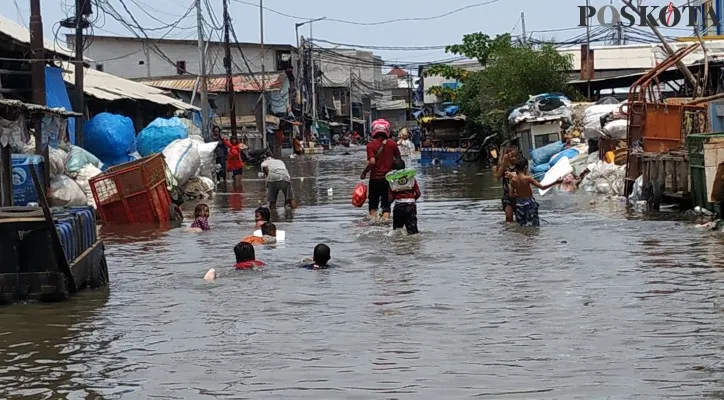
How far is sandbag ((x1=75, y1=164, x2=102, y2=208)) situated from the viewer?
2176 centimetres

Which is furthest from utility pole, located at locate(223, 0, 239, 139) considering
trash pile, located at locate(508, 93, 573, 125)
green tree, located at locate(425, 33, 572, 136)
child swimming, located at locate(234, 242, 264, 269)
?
child swimming, located at locate(234, 242, 264, 269)

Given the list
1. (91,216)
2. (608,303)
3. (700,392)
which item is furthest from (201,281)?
(700,392)

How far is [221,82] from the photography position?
2477 inches

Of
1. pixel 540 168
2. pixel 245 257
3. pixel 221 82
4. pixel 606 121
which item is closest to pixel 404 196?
pixel 245 257

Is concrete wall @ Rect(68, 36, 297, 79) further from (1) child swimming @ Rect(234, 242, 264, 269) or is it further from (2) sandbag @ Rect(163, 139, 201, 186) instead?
(1) child swimming @ Rect(234, 242, 264, 269)

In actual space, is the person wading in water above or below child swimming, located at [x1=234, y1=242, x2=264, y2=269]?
above

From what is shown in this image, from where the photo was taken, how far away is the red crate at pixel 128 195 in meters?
20.0

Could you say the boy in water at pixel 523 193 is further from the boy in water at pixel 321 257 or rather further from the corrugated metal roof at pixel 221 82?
the corrugated metal roof at pixel 221 82

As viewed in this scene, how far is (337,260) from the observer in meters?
13.8

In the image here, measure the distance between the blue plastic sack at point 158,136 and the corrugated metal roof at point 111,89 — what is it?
153cm

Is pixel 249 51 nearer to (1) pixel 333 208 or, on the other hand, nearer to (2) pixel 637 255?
(1) pixel 333 208

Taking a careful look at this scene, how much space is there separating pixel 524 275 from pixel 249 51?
64673 mm

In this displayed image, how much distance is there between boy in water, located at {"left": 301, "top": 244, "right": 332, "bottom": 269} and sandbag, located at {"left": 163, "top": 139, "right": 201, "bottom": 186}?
12630mm

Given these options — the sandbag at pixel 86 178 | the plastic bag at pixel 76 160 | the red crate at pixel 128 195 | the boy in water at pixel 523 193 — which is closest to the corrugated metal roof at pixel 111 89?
the plastic bag at pixel 76 160
